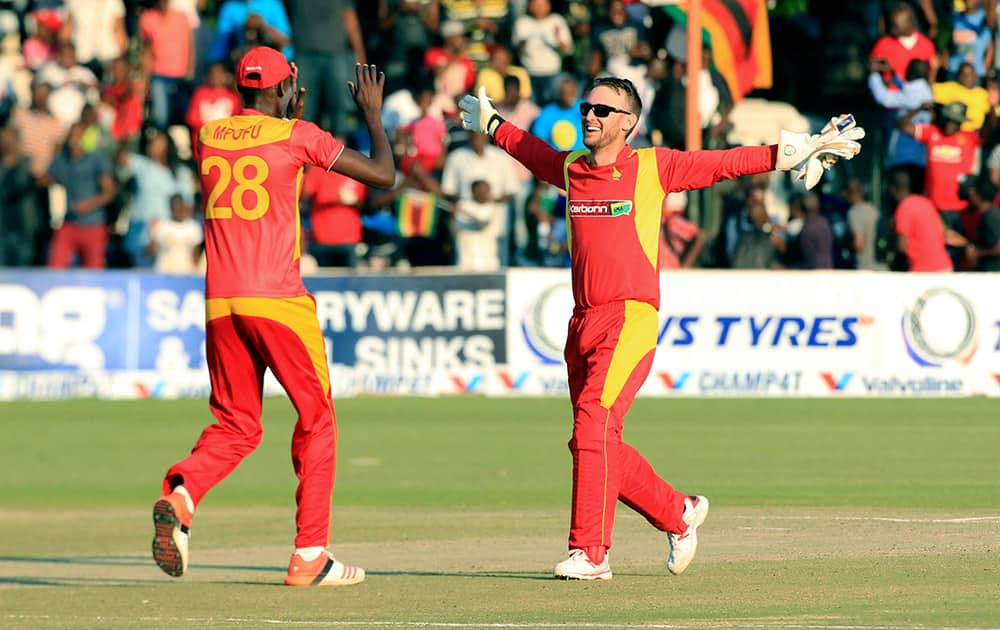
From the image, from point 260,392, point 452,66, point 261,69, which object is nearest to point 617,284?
point 260,392

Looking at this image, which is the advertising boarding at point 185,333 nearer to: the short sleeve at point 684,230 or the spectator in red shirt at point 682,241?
the spectator in red shirt at point 682,241

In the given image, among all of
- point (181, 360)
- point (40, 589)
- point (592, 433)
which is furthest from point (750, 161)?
point (181, 360)

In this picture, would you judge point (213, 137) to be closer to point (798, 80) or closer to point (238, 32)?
point (238, 32)

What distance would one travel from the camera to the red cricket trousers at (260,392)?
9.48 m

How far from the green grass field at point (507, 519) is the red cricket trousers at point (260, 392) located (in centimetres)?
52

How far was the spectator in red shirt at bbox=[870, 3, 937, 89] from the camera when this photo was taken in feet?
83.1

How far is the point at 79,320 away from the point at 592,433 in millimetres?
13949

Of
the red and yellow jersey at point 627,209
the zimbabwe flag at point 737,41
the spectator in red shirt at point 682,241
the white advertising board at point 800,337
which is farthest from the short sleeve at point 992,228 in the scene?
the red and yellow jersey at point 627,209

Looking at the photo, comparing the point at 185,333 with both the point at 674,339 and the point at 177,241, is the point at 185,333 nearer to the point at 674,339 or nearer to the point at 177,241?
the point at 177,241

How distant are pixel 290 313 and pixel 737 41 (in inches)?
662

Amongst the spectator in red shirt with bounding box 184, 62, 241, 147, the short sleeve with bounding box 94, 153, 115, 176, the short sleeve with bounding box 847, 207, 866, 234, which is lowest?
the short sleeve with bounding box 847, 207, 866, 234

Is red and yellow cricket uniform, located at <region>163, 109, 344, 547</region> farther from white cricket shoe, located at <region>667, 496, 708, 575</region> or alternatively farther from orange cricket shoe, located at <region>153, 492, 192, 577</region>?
white cricket shoe, located at <region>667, 496, 708, 575</region>

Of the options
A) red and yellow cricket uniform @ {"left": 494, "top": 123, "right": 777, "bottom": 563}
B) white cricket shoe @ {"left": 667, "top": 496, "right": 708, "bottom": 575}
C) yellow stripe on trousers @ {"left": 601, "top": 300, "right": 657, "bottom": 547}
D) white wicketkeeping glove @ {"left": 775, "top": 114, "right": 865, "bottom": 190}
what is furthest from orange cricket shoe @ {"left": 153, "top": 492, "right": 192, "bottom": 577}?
white wicketkeeping glove @ {"left": 775, "top": 114, "right": 865, "bottom": 190}

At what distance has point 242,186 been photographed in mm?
9500
